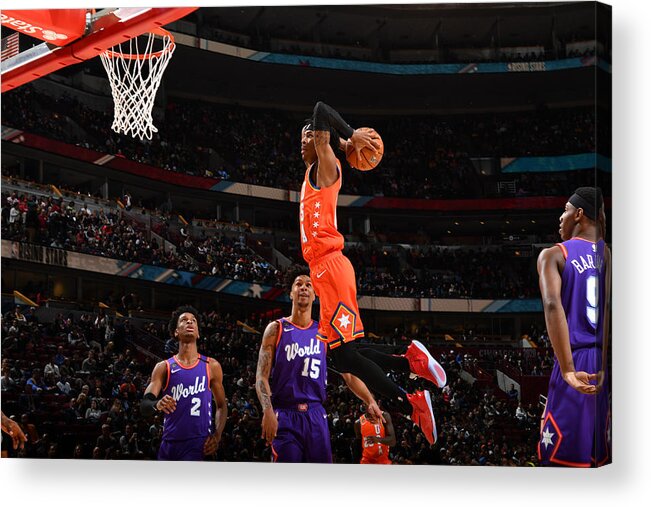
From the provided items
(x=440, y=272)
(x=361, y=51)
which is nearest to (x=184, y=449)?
(x=440, y=272)

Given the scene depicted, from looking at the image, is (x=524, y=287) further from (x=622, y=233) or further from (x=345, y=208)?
(x=345, y=208)

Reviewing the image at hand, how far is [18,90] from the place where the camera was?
30.6ft

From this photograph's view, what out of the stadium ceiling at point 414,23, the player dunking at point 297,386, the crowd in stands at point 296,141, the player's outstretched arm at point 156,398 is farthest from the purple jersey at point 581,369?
the player's outstretched arm at point 156,398

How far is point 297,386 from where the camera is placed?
28.9ft

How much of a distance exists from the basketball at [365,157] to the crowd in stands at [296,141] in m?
0.06

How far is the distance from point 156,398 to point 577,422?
11.5 ft

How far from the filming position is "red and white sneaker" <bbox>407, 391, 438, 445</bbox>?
8680mm

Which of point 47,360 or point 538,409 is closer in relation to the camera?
point 538,409

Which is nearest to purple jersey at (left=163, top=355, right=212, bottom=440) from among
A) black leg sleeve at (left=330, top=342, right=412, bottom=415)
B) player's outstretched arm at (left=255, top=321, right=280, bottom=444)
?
player's outstretched arm at (left=255, top=321, right=280, bottom=444)

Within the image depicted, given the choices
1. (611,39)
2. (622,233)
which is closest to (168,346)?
(622,233)

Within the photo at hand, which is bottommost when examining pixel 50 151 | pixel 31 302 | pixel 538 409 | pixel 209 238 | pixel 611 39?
pixel 538 409

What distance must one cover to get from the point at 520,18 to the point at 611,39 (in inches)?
29.8

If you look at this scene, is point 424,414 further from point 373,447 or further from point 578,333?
point 578,333

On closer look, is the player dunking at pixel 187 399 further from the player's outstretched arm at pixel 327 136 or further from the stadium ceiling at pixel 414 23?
the stadium ceiling at pixel 414 23
